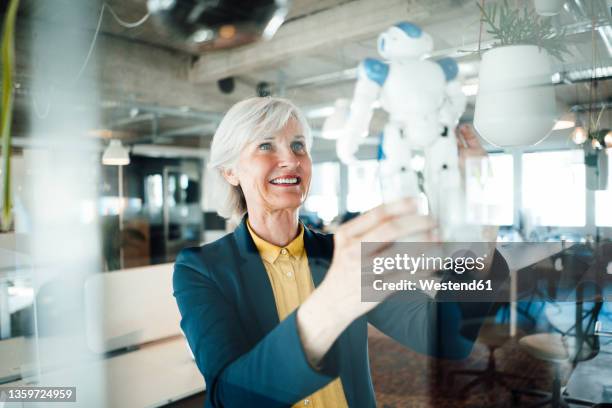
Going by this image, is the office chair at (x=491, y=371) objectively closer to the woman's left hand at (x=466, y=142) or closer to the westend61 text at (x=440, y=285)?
the westend61 text at (x=440, y=285)

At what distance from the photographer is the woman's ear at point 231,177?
0.96 metres

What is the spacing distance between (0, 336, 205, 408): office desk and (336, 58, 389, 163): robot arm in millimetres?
937

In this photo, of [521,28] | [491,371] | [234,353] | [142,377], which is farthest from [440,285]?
[491,371]

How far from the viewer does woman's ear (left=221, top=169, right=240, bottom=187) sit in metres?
0.96

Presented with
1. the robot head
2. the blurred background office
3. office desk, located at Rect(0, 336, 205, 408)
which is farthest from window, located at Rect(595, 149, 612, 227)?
office desk, located at Rect(0, 336, 205, 408)

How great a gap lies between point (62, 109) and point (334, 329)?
4.82ft

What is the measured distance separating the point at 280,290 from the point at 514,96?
678mm

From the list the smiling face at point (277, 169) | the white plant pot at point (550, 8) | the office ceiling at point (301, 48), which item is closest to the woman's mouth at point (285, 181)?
the smiling face at point (277, 169)

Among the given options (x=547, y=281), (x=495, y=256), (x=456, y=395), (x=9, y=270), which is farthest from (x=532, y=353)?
(x=9, y=270)

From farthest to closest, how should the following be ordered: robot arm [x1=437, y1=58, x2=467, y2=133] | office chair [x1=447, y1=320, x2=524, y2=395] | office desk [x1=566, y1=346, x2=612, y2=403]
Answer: office chair [x1=447, y1=320, x2=524, y2=395] → office desk [x1=566, y1=346, x2=612, y2=403] → robot arm [x1=437, y1=58, x2=467, y2=133]

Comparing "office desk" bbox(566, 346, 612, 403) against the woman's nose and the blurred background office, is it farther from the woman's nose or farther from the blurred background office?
the woman's nose

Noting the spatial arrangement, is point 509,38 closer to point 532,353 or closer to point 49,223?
point 532,353

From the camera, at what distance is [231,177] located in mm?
972

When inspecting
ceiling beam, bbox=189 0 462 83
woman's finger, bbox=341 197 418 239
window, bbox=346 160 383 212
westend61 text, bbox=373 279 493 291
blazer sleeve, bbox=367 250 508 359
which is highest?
ceiling beam, bbox=189 0 462 83
